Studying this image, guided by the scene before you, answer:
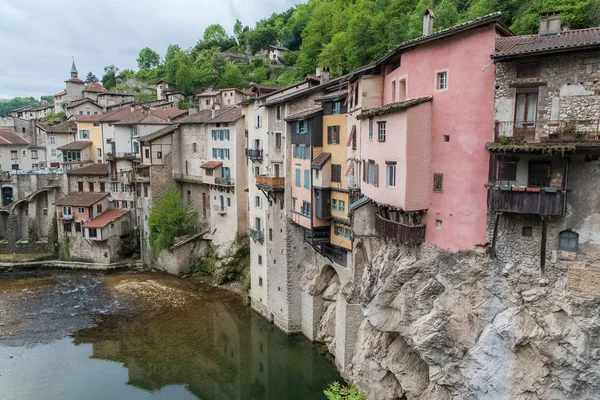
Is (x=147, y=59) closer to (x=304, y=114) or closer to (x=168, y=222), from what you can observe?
(x=168, y=222)

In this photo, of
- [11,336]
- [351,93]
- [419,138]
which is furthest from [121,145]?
[419,138]

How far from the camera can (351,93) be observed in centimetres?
2727

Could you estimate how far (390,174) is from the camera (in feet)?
69.3

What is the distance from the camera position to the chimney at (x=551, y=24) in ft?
58.7

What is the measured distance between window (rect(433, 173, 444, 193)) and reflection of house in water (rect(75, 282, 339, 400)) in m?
15.9

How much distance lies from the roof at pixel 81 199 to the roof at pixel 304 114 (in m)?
33.8

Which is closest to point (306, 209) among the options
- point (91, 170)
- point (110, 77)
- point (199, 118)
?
point (199, 118)

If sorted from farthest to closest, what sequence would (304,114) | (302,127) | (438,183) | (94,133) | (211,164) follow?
(94,133)
(211,164)
(302,127)
(304,114)
(438,183)

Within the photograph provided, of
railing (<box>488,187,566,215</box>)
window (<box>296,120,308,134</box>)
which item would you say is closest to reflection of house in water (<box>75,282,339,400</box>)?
window (<box>296,120,308,134</box>)

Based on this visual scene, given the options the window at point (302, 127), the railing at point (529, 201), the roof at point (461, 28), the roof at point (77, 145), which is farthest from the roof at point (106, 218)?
the railing at point (529, 201)

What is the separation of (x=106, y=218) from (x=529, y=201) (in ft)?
163

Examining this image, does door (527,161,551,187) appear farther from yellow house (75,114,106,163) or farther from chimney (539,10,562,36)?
yellow house (75,114,106,163)

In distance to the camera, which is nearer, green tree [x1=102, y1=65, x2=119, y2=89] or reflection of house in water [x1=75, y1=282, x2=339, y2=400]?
reflection of house in water [x1=75, y1=282, x2=339, y2=400]

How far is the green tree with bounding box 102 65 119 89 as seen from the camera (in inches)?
4850
